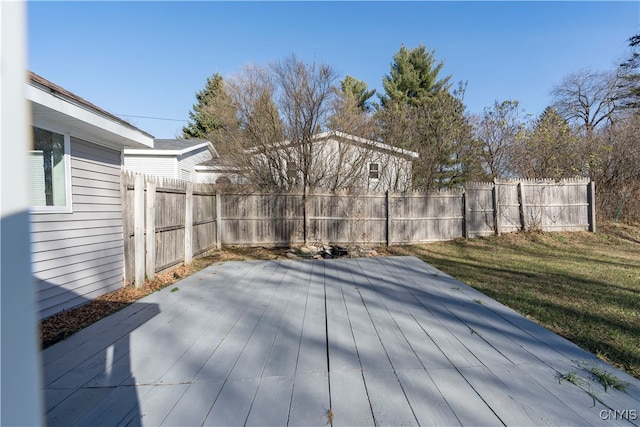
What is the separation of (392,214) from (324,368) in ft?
26.3

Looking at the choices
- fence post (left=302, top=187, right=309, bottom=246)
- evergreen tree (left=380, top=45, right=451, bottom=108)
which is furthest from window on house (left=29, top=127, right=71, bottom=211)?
Result: evergreen tree (left=380, top=45, right=451, bottom=108)

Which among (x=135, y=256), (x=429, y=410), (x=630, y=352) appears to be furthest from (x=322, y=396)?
(x=135, y=256)

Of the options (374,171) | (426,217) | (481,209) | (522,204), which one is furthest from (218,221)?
(522,204)

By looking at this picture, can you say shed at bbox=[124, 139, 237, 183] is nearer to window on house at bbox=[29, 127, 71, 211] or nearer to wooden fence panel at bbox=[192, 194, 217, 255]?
wooden fence panel at bbox=[192, 194, 217, 255]

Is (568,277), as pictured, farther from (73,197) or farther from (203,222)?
(73,197)

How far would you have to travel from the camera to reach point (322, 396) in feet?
6.16

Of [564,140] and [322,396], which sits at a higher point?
[564,140]

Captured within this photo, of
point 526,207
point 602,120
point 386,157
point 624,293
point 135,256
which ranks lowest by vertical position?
point 624,293

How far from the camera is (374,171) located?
11.6m

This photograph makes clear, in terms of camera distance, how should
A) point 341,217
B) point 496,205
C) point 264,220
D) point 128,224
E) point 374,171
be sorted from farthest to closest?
point 374,171 → point 496,205 → point 341,217 → point 264,220 → point 128,224

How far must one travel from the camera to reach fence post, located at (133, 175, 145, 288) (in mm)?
5137

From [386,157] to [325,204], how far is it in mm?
3452

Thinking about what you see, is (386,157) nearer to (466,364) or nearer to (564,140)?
(564,140)

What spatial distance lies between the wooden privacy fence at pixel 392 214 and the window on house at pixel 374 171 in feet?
6.11
